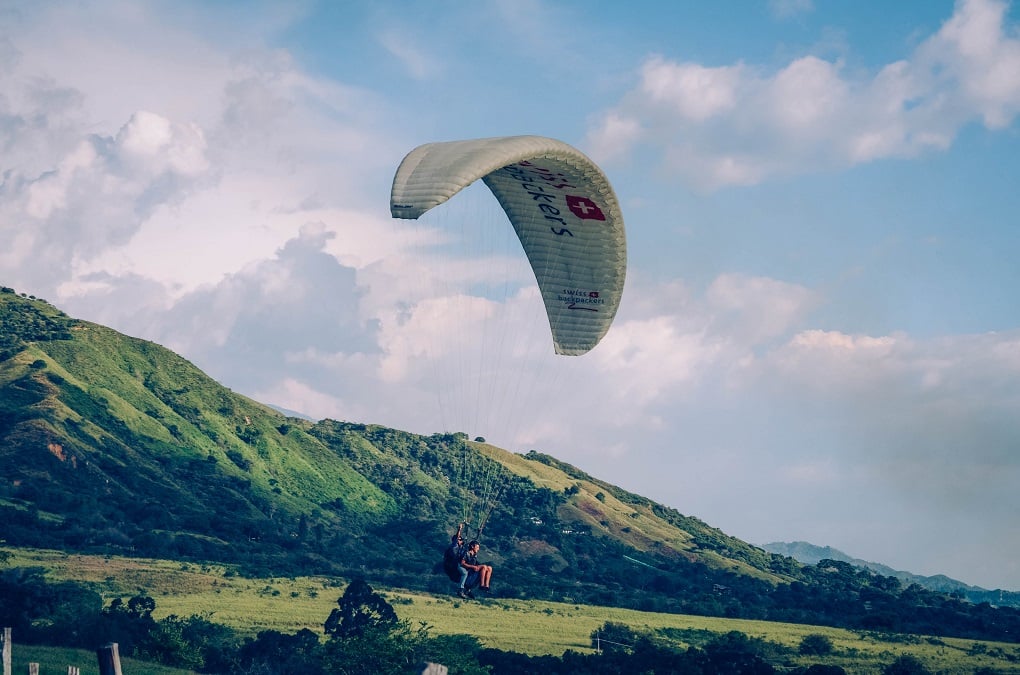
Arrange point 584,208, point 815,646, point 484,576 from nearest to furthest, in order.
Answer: point 484,576
point 584,208
point 815,646

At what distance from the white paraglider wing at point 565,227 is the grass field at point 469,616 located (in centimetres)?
4440

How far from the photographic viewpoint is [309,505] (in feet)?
411

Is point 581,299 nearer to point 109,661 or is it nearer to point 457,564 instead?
point 457,564

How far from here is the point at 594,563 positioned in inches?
4855

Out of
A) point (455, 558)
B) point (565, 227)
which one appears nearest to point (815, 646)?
point (565, 227)

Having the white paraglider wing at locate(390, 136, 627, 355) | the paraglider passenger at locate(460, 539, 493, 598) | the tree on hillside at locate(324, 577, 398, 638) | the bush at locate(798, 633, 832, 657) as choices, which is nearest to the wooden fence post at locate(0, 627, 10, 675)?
the paraglider passenger at locate(460, 539, 493, 598)

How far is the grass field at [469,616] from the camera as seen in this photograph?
76312 mm

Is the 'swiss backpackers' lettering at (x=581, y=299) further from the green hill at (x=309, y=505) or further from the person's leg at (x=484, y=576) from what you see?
the green hill at (x=309, y=505)

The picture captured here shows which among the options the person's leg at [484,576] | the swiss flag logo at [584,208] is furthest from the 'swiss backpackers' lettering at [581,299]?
the person's leg at [484,576]

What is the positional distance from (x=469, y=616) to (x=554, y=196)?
58702 millimetres

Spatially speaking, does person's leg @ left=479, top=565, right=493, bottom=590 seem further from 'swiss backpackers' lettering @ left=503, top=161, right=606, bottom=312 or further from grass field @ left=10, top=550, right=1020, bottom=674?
grass field @ left=10, top=550, right=1020, bottom=674

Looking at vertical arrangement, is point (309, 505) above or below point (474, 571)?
above

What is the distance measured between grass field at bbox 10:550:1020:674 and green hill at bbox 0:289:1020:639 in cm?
486

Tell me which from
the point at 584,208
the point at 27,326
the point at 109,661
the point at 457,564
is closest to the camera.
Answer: the point at 109,661
